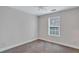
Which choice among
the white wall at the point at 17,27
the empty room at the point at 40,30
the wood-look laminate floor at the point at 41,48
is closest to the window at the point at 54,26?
the empty room at the point at 40,30

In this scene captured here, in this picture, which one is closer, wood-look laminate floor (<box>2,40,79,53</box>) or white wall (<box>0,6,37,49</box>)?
wood-look laminate floor (<box>2,40,79,53</box>)

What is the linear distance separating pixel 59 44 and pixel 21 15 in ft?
3.59

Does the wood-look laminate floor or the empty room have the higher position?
the empty room

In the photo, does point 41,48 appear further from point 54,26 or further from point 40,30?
point 54,26

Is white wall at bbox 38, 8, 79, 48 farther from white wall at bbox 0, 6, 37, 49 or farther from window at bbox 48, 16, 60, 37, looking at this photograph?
white wall at bbox 0, 6, 37, 49

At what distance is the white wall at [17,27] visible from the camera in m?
1.55

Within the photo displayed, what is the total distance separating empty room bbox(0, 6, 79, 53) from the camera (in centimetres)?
147

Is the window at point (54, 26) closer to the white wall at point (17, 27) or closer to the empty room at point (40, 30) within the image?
the empty room at point (40, 30)

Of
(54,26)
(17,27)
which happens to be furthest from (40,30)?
(17,27)

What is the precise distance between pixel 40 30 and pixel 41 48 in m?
0.41

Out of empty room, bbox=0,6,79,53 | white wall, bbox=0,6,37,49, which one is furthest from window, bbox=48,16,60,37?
white wall, bbox=0,6,37,49

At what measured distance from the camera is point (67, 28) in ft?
5.06
